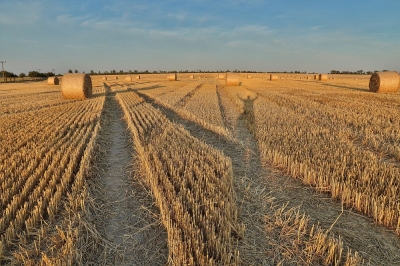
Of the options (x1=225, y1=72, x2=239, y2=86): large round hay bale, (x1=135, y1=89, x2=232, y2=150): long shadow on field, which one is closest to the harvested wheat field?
(x1=135, y1=89, x2=232, y2=150): long shadow on field

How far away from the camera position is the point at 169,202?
397 centimetres

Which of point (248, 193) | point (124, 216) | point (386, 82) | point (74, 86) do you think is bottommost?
point (124, 216)

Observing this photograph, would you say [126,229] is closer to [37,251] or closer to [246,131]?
[37,251]

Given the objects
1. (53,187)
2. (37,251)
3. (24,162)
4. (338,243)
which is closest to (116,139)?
(24,162)

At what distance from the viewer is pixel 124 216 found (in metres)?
3.99

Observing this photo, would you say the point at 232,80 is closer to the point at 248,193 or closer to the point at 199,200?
the point at 248,193

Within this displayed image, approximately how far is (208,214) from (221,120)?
752 centimetres

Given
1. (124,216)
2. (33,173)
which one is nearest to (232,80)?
(33,173)

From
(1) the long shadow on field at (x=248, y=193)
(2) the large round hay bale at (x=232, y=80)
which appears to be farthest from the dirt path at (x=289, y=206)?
(2) the large round hay bale at (x=232, y=80)

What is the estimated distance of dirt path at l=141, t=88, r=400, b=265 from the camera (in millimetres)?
3072

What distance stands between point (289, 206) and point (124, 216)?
259 cm

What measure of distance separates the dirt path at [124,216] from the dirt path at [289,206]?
1.16 meters

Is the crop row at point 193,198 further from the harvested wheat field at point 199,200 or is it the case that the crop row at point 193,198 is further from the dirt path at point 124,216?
the dirt path at point 124,216

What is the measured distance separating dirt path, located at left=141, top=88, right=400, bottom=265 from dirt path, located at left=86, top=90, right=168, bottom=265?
1162mm
